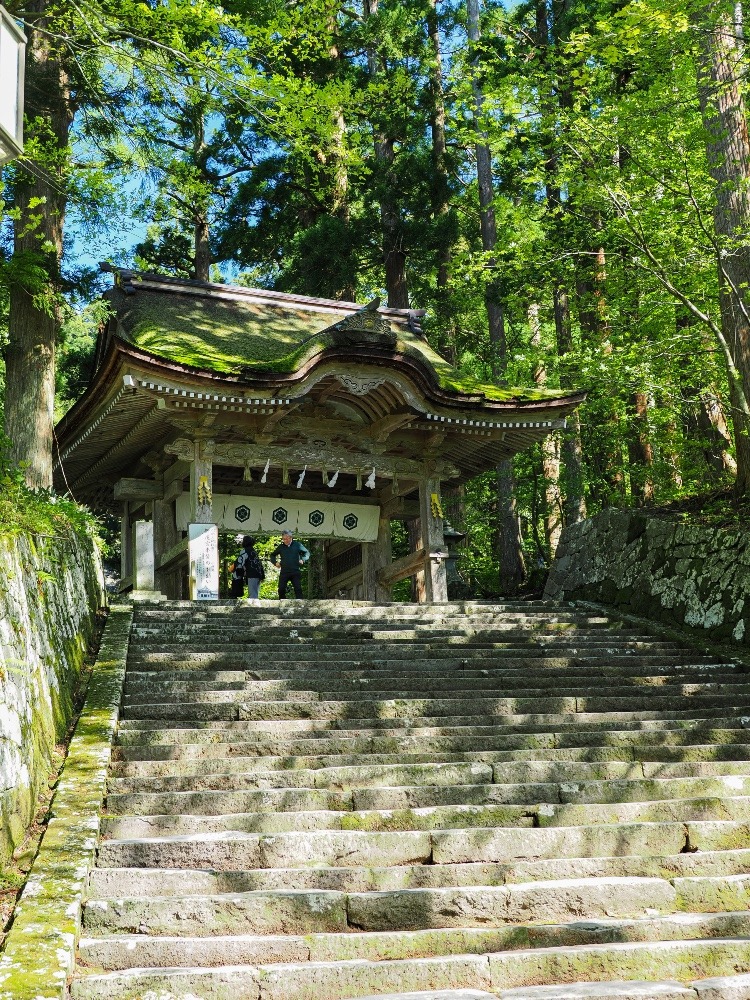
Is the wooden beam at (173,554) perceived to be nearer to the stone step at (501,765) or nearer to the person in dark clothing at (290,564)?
the person in dark clothing at (290,564)

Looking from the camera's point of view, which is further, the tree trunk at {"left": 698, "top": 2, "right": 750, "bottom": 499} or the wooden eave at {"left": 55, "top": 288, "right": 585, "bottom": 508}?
the wooden eave at {"left": 55, "top": 288, "right": 585, "bottom": 508}

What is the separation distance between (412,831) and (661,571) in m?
7.08

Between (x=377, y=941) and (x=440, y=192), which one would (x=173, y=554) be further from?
(x=377, y=941)

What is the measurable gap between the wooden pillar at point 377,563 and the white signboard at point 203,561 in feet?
14.1

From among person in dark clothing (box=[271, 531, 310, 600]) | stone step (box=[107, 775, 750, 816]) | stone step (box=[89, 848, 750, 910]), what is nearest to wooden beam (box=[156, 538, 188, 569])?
person in dark clothing (box=[271, 531, 310, 600])

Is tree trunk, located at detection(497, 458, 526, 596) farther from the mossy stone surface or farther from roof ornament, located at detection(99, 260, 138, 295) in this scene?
the mossy stone surface

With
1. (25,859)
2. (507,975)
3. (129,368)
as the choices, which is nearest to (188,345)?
(129,368)

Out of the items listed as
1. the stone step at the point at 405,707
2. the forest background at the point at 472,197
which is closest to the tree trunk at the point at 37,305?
the forest background at the point at 472,197

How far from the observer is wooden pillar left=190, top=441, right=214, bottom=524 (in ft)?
42.0

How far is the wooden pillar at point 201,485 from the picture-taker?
1280 centimetres

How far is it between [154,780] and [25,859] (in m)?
1.04

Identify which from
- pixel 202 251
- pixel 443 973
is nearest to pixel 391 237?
pixel 202 251

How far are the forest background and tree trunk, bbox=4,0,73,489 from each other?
0.11ft

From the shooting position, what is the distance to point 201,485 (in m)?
13.0
